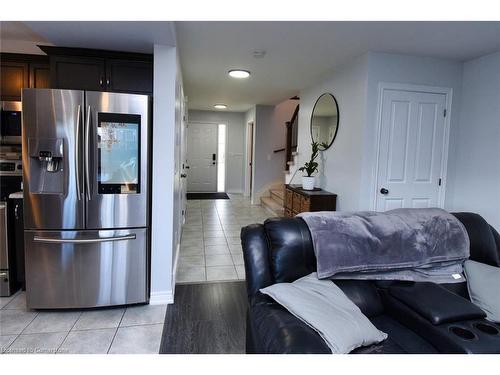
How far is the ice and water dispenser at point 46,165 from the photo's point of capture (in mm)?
2236

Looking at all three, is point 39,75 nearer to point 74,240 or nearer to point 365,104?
point 74,240

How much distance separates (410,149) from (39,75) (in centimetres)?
389

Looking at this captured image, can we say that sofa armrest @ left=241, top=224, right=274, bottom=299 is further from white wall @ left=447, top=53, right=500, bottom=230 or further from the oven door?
white wall @ left=447, top=53, right=500, bottom=230

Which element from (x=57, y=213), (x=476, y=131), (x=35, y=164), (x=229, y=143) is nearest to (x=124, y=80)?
(x=35, y=164)

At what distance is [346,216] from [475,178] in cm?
239

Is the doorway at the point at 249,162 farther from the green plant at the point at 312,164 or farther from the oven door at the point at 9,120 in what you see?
the oven door at the point at 9,120

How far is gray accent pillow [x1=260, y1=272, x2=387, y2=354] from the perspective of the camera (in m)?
1.23

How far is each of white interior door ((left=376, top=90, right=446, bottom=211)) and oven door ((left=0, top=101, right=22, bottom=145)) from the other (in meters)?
3.62

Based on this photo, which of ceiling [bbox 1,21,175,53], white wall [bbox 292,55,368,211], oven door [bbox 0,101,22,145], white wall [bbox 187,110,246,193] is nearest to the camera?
ceiling [bbox 1,21,175,53]

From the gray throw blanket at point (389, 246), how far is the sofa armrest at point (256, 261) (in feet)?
0.88

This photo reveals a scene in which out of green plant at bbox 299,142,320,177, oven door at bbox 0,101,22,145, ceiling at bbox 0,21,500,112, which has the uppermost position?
ceiling at bbox 0,21,500,112

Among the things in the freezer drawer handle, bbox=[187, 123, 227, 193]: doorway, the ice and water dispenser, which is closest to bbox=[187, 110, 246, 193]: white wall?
bbox=[187, 123, 227, 193]: doorway

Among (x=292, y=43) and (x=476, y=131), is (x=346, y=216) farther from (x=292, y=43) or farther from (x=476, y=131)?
(x=476, y=131)

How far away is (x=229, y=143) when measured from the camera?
29.1 ft
